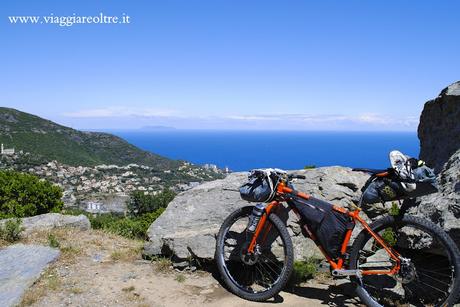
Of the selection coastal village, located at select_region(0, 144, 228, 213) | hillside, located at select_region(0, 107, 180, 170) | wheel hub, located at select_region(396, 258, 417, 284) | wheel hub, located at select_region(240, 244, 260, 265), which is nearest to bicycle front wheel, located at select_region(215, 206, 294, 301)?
wheel hub, located at select_region(240, 244, 260, 265)

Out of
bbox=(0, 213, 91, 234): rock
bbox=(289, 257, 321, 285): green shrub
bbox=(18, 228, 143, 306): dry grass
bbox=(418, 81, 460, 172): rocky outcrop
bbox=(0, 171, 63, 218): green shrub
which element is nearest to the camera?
bbox=(18, 228, 143, 306): dry grass

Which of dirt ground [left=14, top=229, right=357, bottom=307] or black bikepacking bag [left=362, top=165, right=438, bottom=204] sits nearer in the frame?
black bikepacking bag [left=362, top=165, right=438, bottom=204]

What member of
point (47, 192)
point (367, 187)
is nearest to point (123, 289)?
point (367, 187)

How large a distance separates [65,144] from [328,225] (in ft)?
266

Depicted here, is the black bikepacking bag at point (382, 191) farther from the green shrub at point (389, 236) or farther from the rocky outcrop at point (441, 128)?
the rocky outcrop at point (441, 128)

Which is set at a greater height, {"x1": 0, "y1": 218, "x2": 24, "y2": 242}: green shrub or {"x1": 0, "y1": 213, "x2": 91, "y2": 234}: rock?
{"x1": 0, "y1": 218, "x2": 24, "y2": 242}: green shrub

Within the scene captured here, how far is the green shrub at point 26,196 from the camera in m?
10.7

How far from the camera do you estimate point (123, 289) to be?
5.47 metres

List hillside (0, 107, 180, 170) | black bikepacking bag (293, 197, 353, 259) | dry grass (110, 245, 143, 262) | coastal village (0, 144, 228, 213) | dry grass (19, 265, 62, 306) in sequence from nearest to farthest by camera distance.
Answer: dry grass (19, 265, 62, 306)
black bikepacking bag (293, 197, 353, 259)
dry grass (110, 245, 143, 262)
coastal village (0, 144, 228, 213)
hillside (0, 107, 180, 170)

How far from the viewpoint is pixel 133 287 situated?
5523mm

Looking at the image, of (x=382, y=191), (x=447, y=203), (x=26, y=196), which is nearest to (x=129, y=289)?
(x=382, y=191)

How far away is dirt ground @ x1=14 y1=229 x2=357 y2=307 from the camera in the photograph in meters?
5.15

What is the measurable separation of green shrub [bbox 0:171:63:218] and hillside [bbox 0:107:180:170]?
58.7 m

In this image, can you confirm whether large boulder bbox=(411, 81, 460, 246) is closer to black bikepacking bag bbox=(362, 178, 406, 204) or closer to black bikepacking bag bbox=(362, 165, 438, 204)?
black bikepacking bag bbox=(362, 165, 438, 204)
